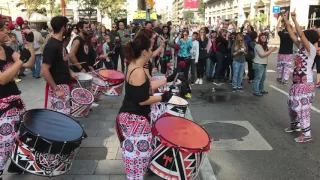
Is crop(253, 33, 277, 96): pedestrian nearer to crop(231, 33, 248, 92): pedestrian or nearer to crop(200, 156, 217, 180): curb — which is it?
crop(231, 33, 248, 92): pedestrian

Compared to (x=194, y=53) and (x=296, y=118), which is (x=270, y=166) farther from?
(x=194, y=53)

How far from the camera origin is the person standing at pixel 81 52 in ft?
Answer: 20.9

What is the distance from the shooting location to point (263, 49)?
8836 mm

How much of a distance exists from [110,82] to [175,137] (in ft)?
13.8

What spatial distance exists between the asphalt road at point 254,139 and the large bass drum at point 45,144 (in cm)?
199

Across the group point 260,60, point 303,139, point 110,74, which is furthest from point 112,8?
point 303,139

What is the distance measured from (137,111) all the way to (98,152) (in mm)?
1928

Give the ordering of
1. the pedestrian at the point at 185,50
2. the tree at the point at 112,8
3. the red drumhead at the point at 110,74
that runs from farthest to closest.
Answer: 1. the tree at the point at 112,8
2. the pedestrian at the point at 185,50
3. the red drumhead at the point at 110,74

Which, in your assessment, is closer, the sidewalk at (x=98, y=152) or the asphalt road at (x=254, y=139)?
the sidewalk at (x=98, y=152)

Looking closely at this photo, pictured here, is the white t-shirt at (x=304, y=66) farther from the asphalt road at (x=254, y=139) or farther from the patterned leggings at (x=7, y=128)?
the patterned leggings at (x=7, y=128)

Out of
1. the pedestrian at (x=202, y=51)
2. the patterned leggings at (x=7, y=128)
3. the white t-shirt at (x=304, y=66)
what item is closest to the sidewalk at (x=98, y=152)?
the patterned leggings at (x=7, y=128)

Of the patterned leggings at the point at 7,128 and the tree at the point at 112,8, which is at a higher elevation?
the tree at the point at 112,8

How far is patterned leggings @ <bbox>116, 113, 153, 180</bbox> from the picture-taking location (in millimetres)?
3115

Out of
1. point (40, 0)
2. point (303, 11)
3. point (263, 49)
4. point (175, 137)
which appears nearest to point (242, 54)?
point (263, 49)
